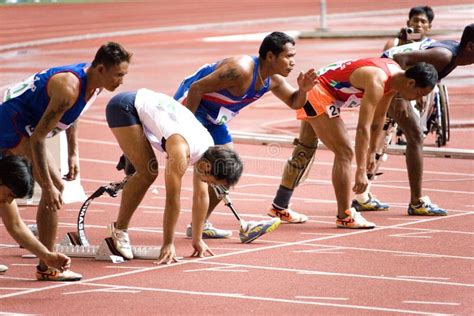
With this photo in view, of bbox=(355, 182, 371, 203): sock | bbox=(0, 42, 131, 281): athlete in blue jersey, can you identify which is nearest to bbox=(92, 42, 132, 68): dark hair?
bbox=(0, 42, 131, 281): athlete in blue jersey

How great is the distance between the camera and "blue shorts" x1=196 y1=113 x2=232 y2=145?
9.93m

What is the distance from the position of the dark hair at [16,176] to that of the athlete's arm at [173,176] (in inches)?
42.8

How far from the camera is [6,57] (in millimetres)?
26609

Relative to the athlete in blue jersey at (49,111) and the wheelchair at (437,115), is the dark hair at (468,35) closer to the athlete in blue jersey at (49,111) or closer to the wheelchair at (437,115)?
the wheelchair at (437,115)

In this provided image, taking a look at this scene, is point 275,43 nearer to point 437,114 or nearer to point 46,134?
point 46,134

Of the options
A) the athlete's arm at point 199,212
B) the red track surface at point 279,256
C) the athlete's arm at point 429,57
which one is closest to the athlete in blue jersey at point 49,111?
the red track surface at point 279,256

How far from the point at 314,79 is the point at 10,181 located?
119 inches

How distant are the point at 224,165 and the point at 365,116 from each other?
1.97 metres

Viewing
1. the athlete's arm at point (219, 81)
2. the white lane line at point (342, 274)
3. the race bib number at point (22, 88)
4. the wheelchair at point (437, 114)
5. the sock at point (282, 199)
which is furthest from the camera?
the wheelchair at point (437, 114)

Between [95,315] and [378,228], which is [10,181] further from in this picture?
[378,228]

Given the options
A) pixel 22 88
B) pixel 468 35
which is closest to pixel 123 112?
pixel 22 88

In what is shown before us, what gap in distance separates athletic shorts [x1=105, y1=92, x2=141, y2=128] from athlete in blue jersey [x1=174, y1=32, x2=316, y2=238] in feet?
2.38

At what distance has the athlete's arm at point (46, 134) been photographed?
8336mm

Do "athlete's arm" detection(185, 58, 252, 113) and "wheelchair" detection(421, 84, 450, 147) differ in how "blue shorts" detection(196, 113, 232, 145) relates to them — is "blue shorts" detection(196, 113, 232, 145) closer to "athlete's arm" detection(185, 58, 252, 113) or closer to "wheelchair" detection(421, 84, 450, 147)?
"athlete's arm" detection(185, 58, 252, 113)
